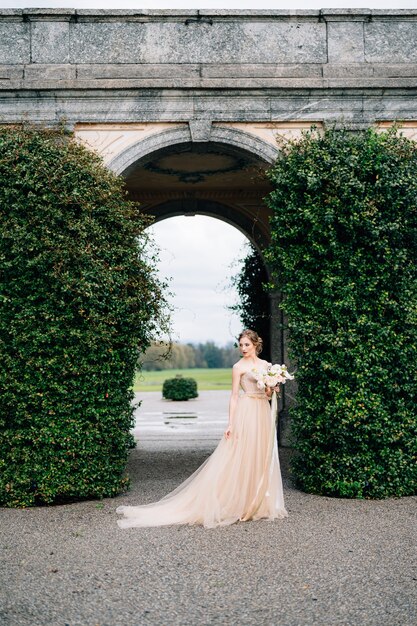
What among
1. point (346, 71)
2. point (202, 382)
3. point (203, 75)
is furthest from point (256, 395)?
point (202, 382)

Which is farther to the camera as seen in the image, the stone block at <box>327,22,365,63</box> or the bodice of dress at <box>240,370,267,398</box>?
the stone block at <box>327,22,365,63</box>

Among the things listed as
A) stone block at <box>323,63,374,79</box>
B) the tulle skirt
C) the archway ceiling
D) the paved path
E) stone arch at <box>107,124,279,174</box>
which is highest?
stone block at <box>323,63,374,79</box>

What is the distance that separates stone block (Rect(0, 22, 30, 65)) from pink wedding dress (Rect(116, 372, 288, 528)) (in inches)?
204

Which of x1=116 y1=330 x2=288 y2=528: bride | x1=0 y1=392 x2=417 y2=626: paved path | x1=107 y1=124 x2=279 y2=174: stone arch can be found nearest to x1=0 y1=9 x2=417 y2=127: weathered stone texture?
x1=107 y1=124 x2=279 y2=174: stone arch

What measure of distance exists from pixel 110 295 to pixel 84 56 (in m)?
3.44

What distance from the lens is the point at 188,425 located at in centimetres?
1766

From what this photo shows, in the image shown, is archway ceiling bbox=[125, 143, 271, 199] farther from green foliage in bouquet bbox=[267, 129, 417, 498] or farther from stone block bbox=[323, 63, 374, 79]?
green foliage in bouquet bbox=[267, 129, 417, 498]

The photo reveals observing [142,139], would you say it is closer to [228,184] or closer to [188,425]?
[228,184]

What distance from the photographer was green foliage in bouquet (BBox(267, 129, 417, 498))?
773 centimetres

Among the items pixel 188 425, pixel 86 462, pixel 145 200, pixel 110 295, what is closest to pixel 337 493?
pixel 86 462

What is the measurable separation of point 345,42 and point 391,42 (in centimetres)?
63

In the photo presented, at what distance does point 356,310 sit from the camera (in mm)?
7836

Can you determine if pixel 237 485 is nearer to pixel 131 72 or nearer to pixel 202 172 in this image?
pixel 131 72

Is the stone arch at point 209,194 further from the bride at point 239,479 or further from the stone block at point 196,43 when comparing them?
the bride at point 239,479
